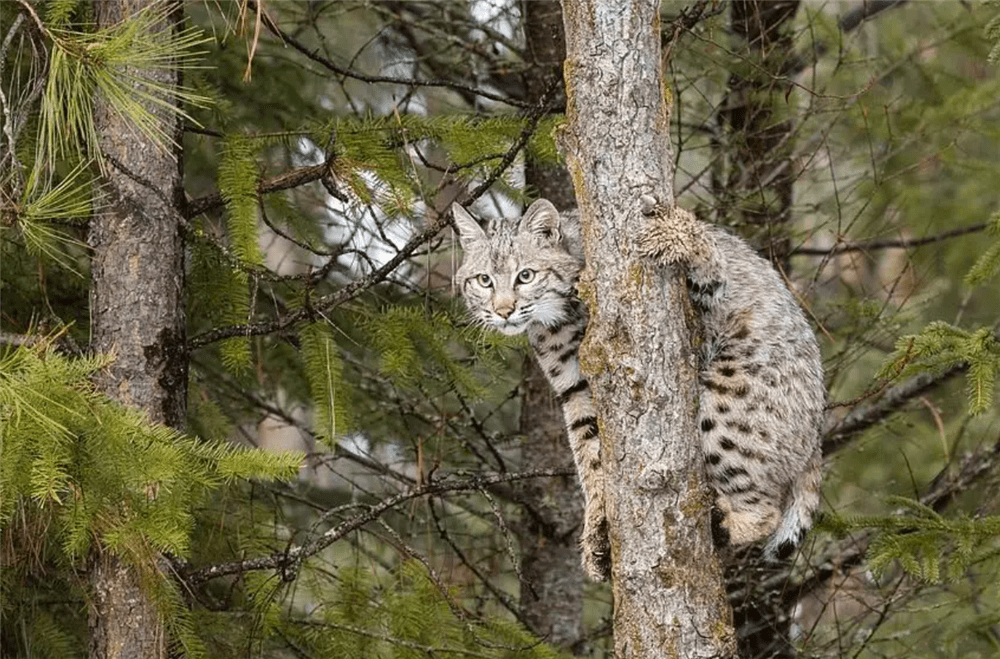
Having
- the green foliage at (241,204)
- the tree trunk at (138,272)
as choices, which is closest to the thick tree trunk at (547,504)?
the green foliage at (241,204)

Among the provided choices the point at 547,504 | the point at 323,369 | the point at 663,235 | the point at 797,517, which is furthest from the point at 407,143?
the point at 547,504

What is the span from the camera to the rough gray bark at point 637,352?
355cm

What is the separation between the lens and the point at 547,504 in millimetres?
6312

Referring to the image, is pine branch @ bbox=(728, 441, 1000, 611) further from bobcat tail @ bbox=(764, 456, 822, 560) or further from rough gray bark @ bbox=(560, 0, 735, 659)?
rough gray bark @ bbox=(560, 0, 735, 659)

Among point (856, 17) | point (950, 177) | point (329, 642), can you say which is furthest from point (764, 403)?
point (950, 177)

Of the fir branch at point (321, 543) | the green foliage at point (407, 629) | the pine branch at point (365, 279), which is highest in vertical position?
the pine branch at point (365, 279)

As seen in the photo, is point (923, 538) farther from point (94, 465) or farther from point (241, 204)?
point (94, 465)

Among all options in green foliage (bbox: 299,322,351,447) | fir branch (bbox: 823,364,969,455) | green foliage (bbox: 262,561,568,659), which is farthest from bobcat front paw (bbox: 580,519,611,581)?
fir branch (bbox: 823,364,969,455)

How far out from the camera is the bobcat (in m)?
4.48

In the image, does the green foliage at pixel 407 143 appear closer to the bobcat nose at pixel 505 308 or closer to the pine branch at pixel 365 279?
the pine branch at pixel 365 279

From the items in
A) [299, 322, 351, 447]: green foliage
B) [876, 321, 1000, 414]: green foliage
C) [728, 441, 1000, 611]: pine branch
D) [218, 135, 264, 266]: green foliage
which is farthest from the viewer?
[728, 441, 1000, 611]: pine branch

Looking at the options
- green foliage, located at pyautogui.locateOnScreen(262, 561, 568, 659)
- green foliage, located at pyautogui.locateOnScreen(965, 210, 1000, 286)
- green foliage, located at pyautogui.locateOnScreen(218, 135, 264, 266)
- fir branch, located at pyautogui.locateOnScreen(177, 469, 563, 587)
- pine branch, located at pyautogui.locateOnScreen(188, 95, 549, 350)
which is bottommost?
green foliage, located at pyautogui.locateOnScreen(262, 561, 568, 659)

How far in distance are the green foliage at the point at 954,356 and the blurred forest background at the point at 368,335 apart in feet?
0.04

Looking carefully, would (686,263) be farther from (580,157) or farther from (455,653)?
(455,653)
